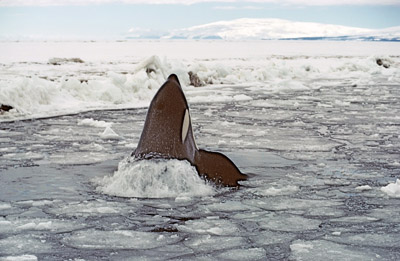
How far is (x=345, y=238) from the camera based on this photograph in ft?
13.9

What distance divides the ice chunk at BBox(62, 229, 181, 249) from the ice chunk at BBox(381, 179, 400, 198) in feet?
7.59

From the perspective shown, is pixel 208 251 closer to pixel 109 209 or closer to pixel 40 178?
pixel 109 209

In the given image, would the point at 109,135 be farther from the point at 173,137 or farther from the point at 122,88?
the point at 122,88

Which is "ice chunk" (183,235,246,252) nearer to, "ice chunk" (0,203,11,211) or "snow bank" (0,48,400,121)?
"ice chunk" (0,203,11,211)

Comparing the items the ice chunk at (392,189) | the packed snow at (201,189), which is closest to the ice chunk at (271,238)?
the packed snow at (201,189)

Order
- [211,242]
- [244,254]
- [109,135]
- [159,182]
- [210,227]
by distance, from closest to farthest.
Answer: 1. [244,254]
2. [211,242]
3. [210,227]
4. [159,182]
5. [109,135]

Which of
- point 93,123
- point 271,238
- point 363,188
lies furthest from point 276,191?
point 93,123

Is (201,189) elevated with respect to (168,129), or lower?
lower

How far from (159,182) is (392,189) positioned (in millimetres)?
2154

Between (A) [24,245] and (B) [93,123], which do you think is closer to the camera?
(A) [24,245]

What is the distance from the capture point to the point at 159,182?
5.50 m

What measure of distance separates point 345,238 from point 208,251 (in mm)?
1022

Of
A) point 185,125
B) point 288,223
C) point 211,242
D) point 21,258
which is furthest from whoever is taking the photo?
point 185,125

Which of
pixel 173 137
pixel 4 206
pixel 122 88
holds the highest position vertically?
pixel 173 137
